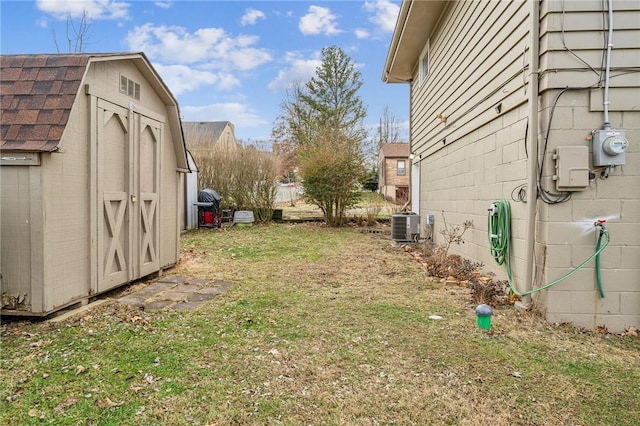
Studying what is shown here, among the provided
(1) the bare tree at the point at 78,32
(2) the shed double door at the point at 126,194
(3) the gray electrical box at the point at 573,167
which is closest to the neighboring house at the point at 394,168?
(1) the bare tree at the point at 78,32

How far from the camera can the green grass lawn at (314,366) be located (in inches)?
81.2

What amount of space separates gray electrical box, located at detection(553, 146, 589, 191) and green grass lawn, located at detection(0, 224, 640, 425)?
1281mm

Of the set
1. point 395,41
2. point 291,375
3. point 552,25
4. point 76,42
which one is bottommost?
point 291,375

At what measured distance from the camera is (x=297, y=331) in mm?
3330

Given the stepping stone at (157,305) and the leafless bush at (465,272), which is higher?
the leafless bush at (465,272)

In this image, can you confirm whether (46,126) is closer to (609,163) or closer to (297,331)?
(297,331)

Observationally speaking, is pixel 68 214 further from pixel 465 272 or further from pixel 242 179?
pixel 242 179

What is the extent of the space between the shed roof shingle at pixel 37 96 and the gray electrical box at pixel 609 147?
472 centimetres

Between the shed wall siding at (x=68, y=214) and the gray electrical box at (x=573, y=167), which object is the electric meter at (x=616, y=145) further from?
the shed wall siding at (x=68, y=214)

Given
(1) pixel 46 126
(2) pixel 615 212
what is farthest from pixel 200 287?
(2) pixel 615 212

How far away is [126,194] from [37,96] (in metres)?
1.40

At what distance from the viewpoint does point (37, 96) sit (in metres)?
3.55

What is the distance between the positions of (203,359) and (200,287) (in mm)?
2307

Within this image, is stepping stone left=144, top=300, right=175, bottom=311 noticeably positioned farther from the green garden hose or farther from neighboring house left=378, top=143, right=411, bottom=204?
neighboring house left=378, top=143, right=411, bottom=204
